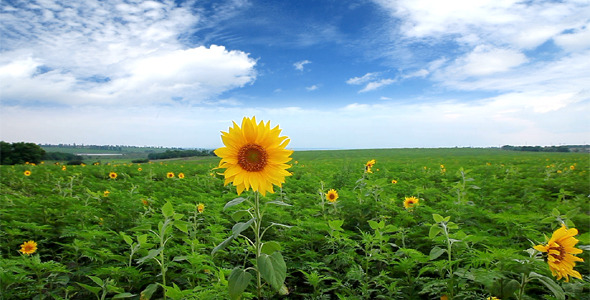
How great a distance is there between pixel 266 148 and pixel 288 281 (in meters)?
1.93

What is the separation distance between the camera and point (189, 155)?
47.4 m

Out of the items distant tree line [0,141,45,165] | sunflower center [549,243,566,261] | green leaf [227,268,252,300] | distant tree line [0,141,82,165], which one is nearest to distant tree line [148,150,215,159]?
distant tree line [0,141,82,165]

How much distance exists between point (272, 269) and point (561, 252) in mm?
2037

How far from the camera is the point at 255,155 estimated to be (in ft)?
6.87

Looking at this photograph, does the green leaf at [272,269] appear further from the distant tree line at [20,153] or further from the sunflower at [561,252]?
the distant tree line at [20,153]

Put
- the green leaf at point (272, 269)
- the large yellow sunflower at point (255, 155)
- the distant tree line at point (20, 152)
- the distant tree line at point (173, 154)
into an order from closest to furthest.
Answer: the green leaf at point (272, 269), the large yellow sunflower at point (255, 155), the distant tree line at point (20, 152), the distant tree line at point (173, 154)

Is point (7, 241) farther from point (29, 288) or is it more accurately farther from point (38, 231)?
point (29, 288)

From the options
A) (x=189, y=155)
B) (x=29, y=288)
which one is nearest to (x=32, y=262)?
(x=29, y=288)

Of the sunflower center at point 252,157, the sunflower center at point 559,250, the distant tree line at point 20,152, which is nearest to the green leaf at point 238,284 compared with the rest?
the sunflower center at point 252,157

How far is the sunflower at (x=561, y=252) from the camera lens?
2084mm

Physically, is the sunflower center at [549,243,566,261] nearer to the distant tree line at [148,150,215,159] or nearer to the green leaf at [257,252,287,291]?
the green leaf at [257,252,287,291]

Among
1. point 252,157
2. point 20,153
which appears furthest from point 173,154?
point 252,157

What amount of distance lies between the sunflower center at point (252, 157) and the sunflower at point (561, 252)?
→ 1.97m

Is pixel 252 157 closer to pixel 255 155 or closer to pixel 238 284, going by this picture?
pixel 255 155
